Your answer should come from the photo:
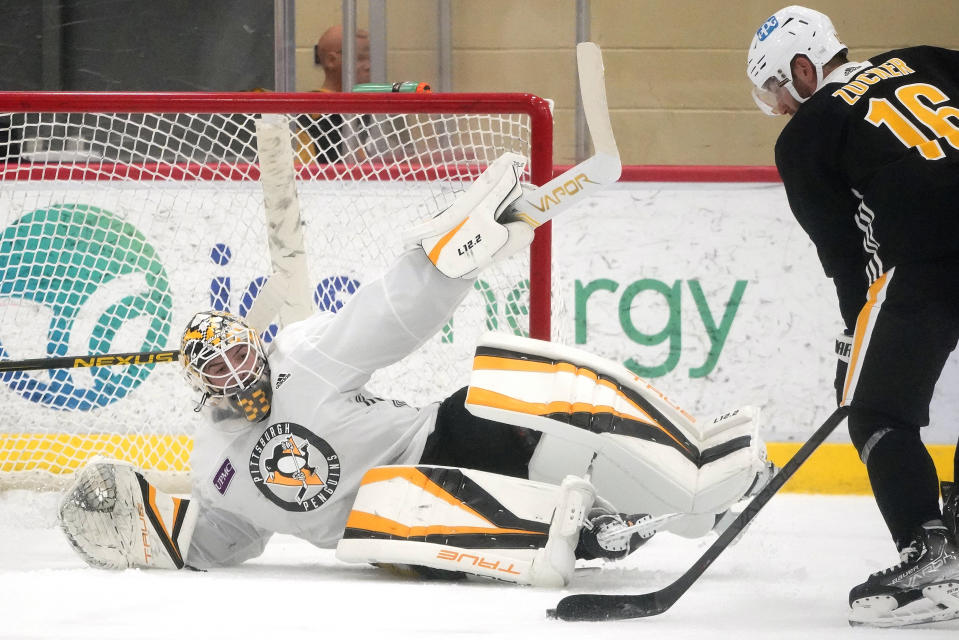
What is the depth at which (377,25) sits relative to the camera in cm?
386

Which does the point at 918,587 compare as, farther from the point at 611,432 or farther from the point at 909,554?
the point at 611,432

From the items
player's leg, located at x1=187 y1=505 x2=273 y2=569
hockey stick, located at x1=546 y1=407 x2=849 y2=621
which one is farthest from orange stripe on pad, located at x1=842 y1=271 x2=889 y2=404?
player's leg, located at x1=187 y1=505 x2=273 y2=569

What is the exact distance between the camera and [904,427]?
6.14ft

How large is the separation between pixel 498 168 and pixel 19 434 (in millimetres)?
2013

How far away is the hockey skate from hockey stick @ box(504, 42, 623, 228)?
0.84m

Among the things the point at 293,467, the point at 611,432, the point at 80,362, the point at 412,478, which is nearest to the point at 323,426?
the point at 293,467

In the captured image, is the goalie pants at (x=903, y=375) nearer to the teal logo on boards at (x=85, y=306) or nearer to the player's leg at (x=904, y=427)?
the player's leg at (x=904, y=427)

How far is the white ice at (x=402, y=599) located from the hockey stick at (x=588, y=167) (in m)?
0.72

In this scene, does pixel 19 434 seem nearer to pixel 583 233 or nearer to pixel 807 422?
pixel 583 233

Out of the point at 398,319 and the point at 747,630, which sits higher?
the point at 398,319

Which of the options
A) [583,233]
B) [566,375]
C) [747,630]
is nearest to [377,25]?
[583,233]

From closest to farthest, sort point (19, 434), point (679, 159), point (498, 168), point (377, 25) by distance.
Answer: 1. point (498, 168)
2. point (19, 434)
3. point (377, 25)
4. point (679, 159)

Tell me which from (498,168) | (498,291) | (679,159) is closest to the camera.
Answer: (498,168)

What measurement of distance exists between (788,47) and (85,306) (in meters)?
2.26
